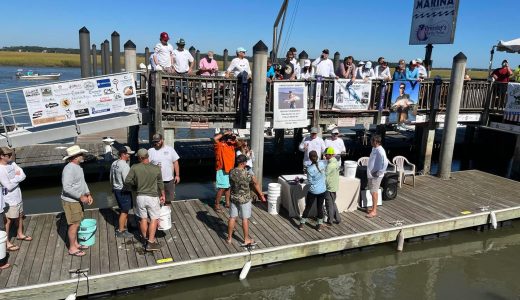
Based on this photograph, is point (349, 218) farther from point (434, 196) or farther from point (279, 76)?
point (279, 76)

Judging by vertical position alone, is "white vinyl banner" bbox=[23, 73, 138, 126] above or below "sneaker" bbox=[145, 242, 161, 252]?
above

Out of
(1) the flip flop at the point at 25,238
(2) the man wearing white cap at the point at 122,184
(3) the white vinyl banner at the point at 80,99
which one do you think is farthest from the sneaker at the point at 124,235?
(3) the white vinyl banner at the point at 80,99

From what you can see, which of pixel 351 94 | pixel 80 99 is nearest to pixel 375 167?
pixel 351 94

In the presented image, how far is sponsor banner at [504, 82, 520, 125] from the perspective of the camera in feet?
42.7

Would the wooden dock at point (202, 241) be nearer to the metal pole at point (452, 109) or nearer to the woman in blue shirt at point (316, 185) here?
the woman in blue shirt at point (316, 185)

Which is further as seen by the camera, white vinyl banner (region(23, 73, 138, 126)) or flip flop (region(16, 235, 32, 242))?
white vinyl banner (region(23, 73, 138, 126))

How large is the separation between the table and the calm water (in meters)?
1.12

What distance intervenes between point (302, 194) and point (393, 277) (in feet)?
7.76

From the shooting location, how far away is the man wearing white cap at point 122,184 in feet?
23.3

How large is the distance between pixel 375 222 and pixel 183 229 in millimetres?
4025

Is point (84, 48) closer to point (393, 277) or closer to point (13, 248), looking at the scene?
point (13, 248)

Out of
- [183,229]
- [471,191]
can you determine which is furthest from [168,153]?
[471,191]

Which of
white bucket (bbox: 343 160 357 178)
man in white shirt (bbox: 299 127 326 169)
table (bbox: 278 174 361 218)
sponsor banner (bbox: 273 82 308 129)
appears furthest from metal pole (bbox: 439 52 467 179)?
man in white shirt (bbox: 299 127 326 169)

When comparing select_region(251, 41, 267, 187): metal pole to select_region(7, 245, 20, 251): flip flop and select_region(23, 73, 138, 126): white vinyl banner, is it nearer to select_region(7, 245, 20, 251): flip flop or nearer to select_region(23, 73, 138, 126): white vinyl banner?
select_region(23, 73, 138, 126): white vinyl banner
